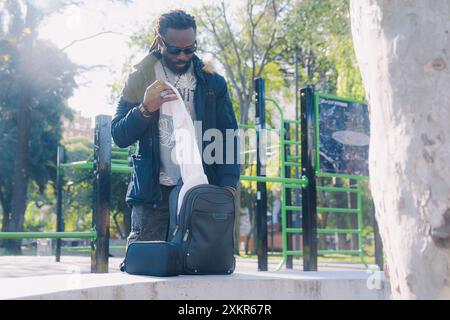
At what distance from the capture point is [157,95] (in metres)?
3.16

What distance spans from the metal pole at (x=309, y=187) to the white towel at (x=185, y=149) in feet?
9.24

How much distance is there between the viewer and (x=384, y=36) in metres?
2.02

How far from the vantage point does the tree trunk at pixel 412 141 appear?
1.85 metres

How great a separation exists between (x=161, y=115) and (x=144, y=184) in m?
0.37

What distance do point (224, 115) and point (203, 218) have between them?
0.77m

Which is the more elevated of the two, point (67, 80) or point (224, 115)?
point (67, 80)

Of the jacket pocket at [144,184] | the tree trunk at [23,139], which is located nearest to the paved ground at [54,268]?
the jacket pocket at [144,184]

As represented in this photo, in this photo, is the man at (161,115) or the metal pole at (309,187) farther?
the metal pole at (309,187)

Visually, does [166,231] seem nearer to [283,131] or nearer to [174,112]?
[174,112]

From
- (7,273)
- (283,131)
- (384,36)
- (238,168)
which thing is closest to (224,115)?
(238,168)

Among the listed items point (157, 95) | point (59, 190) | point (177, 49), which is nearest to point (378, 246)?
point (59, 190)

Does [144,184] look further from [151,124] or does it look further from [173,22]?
[173,22]

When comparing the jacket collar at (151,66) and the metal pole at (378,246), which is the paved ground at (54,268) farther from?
the jacket collar at (151,66)

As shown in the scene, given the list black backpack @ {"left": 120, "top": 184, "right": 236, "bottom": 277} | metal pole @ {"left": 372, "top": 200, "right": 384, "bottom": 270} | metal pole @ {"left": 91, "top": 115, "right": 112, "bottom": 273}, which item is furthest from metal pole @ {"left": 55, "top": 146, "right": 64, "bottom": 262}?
black backpack @ {"left": 120, "top": 184, "right": 236, "bottom": 277}
